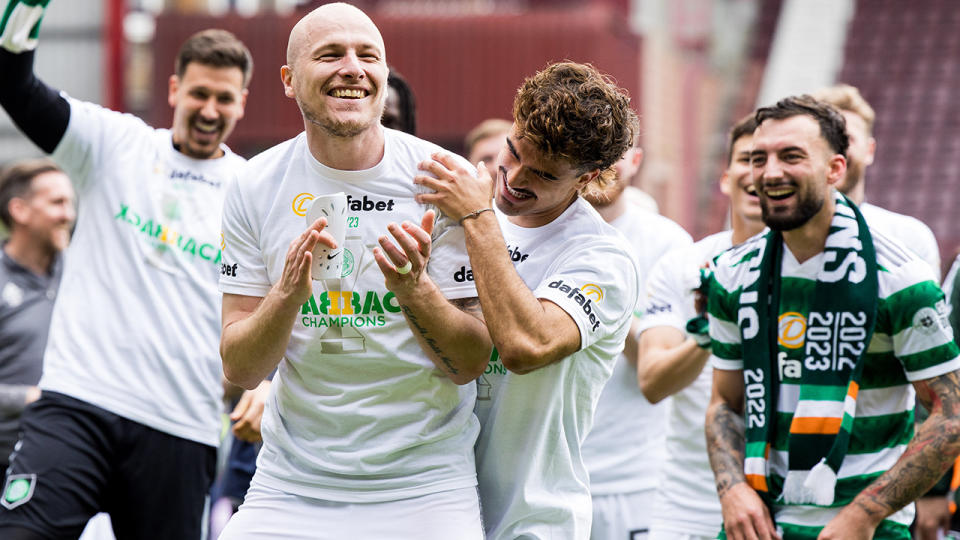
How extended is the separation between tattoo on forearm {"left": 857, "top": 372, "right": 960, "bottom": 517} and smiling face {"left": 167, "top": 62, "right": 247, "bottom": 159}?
2.88 m

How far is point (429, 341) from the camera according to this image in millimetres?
3232

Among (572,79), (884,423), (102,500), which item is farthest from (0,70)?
(884,423)

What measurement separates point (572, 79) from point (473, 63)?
16429mm

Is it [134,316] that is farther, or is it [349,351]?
[134,316]

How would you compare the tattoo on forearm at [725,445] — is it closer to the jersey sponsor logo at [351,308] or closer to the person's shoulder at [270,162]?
the jersey sponsor logo at [351,308]

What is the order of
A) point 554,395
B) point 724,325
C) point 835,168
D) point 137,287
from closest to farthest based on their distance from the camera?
point 554,395
point 835,168
point 724,325
point 137,287

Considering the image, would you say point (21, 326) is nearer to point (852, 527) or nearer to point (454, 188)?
point (454, 188)

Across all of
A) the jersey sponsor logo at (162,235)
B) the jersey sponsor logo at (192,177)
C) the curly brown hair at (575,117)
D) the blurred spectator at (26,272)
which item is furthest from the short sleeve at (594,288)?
the blurred spectator at (26,272)

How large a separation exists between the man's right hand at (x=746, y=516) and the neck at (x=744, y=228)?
1354 mm

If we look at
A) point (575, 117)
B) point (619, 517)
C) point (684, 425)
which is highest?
point (575, 117)

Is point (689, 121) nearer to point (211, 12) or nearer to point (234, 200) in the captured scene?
point (211, 12)

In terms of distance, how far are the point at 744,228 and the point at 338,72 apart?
232 cm

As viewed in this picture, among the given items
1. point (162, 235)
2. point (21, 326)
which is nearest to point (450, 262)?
point (162, 235)

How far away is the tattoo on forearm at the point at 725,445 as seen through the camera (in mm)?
4078
